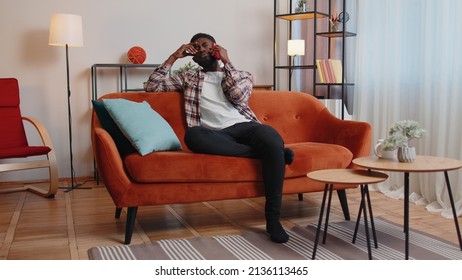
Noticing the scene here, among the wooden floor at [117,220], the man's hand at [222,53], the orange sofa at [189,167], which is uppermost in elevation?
the man's hand at [222,53]

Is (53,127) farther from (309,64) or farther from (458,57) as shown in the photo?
(458,57)

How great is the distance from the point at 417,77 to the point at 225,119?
4.95 ft

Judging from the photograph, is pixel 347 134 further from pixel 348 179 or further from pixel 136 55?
pixel 136 55

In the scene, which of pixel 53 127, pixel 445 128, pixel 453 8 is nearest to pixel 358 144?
pixel 445 128

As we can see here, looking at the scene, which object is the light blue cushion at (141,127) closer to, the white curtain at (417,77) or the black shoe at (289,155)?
the black shoe at (289,155)

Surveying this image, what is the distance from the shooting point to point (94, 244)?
2543mm

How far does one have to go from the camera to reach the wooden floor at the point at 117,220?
2.56 m

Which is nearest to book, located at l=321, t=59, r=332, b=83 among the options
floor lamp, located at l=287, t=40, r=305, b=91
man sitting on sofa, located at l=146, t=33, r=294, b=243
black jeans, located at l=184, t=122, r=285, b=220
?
floor lamp, located at l=287, t=40, r=305, b=91

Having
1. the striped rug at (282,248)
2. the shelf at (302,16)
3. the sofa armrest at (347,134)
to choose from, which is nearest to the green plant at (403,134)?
the striped rug at (282,248)

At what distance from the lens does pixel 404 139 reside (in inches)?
90.2

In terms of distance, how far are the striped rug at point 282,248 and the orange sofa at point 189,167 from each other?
0.70 ft

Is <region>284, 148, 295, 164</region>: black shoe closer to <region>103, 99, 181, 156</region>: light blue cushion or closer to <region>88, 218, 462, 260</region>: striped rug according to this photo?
<region>88, 218, 462, 260</region>: striped rug

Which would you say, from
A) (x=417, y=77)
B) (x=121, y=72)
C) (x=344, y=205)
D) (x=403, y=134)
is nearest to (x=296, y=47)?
(x=417, y=77)

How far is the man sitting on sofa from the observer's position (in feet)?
8.50
